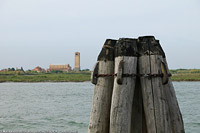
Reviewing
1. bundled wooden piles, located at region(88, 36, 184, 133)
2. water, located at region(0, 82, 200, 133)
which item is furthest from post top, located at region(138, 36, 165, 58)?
water, located at region(0, 82, 200, 133)

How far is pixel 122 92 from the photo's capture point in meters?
4.44

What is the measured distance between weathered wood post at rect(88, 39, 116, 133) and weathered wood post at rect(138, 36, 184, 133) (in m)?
0.57

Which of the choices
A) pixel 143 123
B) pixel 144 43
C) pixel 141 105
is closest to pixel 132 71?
pixel 144 43

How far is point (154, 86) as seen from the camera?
4.51 metres

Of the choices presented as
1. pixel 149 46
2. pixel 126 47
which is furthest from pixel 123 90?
pixel 149 46

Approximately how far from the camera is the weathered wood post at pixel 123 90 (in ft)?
14.4

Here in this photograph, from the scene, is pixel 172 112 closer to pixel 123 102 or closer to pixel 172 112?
pixel 172 112

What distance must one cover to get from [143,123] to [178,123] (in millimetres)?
694

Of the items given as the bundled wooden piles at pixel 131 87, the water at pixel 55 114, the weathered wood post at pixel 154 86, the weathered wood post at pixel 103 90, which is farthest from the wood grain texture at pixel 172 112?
the water at pixel 55 114

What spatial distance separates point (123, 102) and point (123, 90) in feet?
0.67

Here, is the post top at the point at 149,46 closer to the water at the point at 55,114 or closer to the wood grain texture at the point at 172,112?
the wood grain texture at the point at 172,112

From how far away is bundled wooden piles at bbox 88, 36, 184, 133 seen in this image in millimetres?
4445

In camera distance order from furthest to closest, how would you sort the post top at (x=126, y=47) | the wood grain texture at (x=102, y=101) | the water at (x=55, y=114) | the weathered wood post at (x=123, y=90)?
the water at (x=55, y=114)
the wood grain texture at (x=102, y=101)
the post top at (x=126, y=47)
the weathered wood post at (x=123, y=90)

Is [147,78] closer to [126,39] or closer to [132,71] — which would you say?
[132,71]
